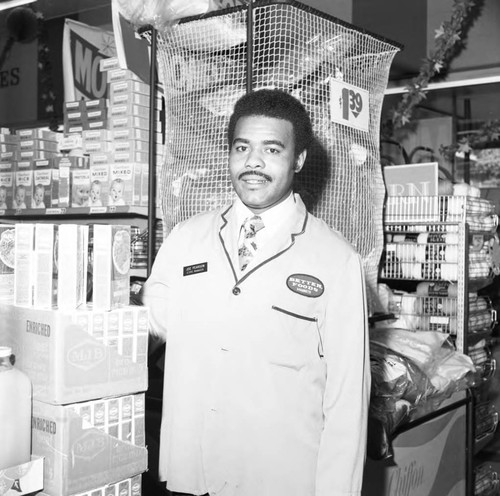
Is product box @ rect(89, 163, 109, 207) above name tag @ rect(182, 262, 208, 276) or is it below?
above

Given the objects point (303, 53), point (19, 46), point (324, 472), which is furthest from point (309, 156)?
point (19, 46)

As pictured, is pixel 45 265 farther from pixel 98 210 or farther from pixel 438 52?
pixel 438 52

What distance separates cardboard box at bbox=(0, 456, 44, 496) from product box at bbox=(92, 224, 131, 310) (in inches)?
17.7

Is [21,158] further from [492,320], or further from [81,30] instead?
[492,320]

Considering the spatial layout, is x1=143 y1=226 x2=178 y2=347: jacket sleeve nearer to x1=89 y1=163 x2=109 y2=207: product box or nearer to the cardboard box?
the cardboard box

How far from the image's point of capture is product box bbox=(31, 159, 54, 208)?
4.79m

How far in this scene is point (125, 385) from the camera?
2090mm

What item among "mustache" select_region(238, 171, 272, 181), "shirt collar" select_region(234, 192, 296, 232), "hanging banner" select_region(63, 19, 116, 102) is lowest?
"shirt collar" select_region(234, 192, 296, 232)

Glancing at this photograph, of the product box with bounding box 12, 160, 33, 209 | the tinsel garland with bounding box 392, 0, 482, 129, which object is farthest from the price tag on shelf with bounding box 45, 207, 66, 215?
the tinsel garland with bounding box 392, 0, 482, 129

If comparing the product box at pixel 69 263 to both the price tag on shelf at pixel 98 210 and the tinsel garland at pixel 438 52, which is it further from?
the tinsel garland at pixel 438 52

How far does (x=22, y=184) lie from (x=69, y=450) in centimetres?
341

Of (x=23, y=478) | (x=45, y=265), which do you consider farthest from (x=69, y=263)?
(x=23, y=478)

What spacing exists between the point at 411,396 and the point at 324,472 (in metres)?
1.22

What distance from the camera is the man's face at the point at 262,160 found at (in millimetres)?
2197
